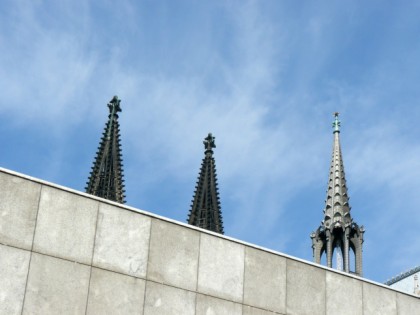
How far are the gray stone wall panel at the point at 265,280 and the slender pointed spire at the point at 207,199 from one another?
166ft

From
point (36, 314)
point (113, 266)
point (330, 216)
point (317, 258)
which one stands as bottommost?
point (36, 314)

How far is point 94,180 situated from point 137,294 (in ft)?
169

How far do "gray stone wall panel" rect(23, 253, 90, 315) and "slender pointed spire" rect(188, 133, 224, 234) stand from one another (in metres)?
53.8

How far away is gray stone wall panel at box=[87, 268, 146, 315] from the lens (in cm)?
1777

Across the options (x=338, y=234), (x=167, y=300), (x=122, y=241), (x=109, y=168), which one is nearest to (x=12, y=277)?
(x=122, y=241)

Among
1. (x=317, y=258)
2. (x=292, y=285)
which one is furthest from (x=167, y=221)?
(x=317, y=258)

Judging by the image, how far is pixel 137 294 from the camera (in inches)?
724

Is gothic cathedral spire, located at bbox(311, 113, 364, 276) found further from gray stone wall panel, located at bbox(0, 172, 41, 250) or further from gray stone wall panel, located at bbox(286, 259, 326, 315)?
gray stone wall panel, located at bbox(0, 172, 41, 250)

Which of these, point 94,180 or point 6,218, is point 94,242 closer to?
point 6,218

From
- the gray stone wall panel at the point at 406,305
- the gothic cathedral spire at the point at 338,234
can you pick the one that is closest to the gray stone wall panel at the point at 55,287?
the gray stone wall panel at the point at 406,305

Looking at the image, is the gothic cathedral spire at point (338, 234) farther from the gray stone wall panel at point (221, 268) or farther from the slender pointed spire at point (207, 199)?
the gray stone wall panel at point (221, 268)

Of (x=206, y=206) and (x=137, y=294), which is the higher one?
(x=206, y=206)

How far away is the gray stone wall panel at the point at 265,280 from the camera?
20.2 m

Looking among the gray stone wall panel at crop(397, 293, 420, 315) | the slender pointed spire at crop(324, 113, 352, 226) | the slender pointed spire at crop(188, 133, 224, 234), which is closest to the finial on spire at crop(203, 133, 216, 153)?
the slender pointed spire at crop(188, 133, 224, 234)
